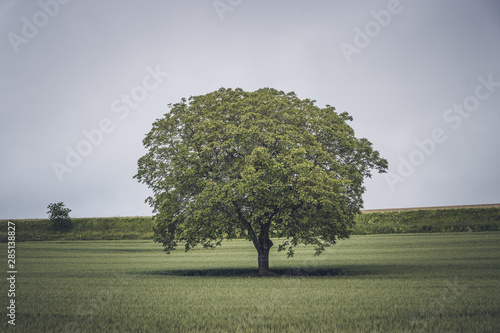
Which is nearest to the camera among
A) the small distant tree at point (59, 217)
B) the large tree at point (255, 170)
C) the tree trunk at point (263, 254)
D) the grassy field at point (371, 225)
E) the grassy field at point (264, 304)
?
the grassy field at point (264, 304)

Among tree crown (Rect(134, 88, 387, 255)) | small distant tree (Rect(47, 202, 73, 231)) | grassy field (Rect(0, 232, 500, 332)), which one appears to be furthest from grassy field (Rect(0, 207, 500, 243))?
grassy field (Rect(0, 232, 500, 332))

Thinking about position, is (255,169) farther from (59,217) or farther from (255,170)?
(59,217)

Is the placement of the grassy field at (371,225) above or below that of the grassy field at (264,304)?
above

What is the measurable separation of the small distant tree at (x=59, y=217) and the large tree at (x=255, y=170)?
9274 cm

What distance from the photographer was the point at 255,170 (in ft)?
98.2

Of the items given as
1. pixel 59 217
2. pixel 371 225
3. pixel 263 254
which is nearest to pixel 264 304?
pixel 263 254

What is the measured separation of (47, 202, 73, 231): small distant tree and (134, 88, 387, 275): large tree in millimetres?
92737

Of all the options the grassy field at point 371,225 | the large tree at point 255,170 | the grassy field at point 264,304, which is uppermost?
the large tree at point 255,170

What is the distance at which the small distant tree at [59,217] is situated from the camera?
4719 inches

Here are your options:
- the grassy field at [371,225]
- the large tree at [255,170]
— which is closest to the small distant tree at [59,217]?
the grassy field at [371,225]

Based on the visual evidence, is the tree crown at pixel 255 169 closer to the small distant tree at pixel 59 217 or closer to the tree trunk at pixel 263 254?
the tree trunk at pixel 263 254

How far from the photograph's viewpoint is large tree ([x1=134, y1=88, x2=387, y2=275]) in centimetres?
3036

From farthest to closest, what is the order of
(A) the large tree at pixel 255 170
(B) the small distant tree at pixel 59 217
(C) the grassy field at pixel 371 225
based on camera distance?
(B) the small distant tree at pixel 59 217 → (C) the grassy field at pixel 371 225 → (A) the large tree at pixel 255 170

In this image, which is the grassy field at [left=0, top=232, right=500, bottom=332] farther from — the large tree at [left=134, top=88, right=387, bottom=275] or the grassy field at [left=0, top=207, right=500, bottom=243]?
the grassy field at [left=0, top=207, right=500, bottom=243]
